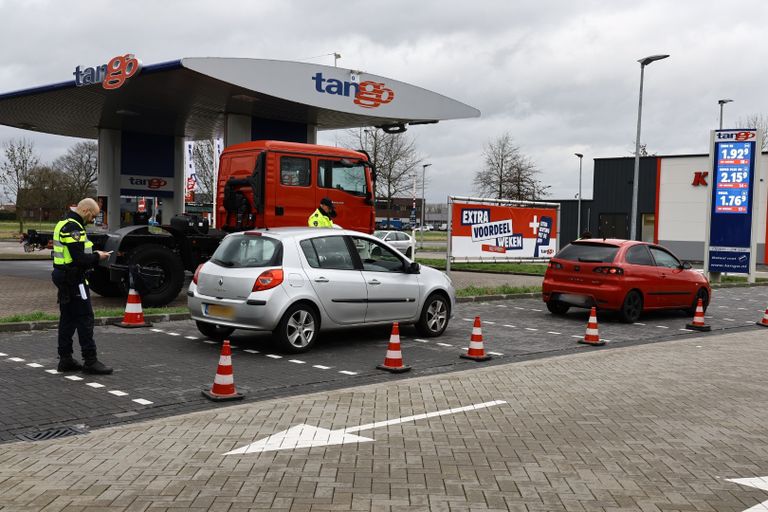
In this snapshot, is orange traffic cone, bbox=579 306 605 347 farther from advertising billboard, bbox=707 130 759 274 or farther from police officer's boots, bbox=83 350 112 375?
advertising billboard, bbox=707 130 759 274

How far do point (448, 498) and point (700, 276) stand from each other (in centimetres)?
1193

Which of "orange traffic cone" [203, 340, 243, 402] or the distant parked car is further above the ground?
the distant parked car

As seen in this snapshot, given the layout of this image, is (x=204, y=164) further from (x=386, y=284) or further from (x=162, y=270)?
(x=386, y=284)

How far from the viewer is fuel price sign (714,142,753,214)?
79.8 feet

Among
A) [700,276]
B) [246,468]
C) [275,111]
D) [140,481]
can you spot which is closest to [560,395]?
[246,468]

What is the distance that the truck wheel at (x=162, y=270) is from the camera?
12.9 metres

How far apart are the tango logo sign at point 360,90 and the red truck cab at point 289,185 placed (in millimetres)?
3985

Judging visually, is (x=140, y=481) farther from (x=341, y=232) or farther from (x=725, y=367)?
(x=725, y=367)

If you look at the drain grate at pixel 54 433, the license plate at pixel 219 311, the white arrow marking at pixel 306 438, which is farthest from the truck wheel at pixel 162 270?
the white arrow marking at pixel 306 438

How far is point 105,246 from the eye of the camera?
12.9 m

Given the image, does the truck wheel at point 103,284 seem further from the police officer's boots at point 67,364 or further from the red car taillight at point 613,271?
the red car taillight at point 613,271

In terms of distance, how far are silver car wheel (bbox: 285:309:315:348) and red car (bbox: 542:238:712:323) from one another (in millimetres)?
5969

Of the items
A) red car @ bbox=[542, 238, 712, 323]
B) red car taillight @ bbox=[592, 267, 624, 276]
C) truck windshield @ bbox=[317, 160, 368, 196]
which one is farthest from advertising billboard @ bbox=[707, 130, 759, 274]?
truck windshield @ bbox=[317, 160, 368, 196]

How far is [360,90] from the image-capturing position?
19.5m
